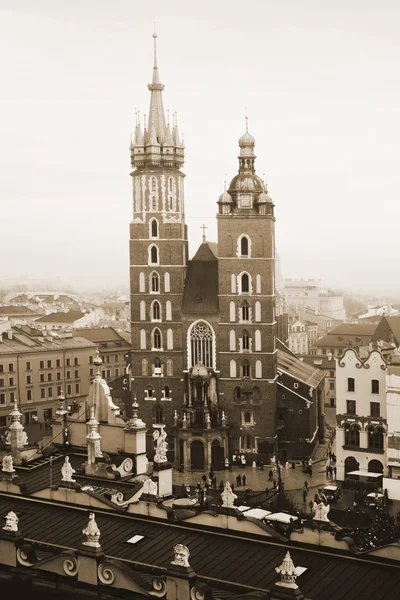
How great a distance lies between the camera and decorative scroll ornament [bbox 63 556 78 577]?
73.1 ft

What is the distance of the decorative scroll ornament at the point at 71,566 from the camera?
22.3 m

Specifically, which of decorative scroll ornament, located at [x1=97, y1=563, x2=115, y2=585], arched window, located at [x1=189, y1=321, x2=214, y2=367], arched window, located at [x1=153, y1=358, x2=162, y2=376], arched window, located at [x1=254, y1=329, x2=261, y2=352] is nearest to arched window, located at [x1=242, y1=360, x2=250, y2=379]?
arched window, located at [x1=254, y1=329, x2=261, y2=352]

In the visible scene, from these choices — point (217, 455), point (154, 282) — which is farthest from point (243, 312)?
point (217, 455)

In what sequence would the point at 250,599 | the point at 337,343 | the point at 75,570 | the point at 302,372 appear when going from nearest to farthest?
the point at 250,599
the point at 75,570
the point at 302,372
the point at 337,343

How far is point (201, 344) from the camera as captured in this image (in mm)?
72312

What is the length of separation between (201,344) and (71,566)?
50.2 m

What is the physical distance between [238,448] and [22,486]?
130 ft

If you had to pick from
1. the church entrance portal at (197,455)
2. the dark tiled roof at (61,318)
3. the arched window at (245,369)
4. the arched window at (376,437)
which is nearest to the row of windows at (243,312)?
the arched window at (245,369)

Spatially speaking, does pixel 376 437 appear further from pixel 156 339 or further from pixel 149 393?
pixel 156 339

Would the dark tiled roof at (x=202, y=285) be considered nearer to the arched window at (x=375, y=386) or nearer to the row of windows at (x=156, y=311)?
the row of windows at (x=156, y=311)

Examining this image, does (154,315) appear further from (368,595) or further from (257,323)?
(368,595)

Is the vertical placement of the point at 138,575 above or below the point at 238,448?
above

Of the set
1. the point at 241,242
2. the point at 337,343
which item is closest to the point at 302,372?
the point at 241,242

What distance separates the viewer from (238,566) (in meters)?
23.2
